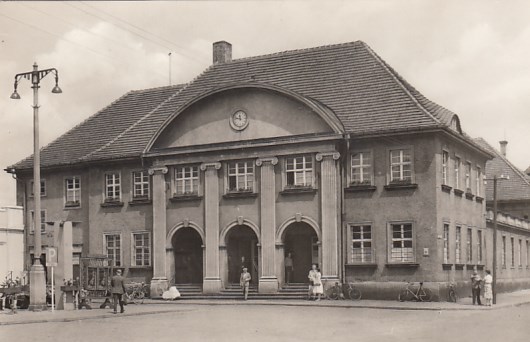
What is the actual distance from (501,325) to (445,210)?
523 inches

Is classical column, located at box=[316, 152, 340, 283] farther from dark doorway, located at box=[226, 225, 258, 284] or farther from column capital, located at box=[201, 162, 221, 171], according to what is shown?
column capital, located at box=[201, 162, 221, 171]

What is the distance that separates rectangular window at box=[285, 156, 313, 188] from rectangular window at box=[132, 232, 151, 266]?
813 cm

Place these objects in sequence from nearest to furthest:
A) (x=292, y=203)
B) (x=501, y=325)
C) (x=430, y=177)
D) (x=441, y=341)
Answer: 1. (x=441, y=341)
2. (x=501, y=325)
3. (x=430, y=177)
4. (x=292, y=203)

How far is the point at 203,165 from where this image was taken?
119 feet

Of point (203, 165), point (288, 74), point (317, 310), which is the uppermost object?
point (288, 74)

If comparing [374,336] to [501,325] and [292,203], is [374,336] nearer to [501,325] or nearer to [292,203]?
[501,325]

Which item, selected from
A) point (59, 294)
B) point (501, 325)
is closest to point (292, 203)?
point (59, 294)

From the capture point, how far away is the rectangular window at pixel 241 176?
3541 cm

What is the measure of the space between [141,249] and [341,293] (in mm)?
10818

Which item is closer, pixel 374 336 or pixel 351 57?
pixel 374 336

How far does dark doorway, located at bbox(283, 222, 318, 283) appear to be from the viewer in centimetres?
3503

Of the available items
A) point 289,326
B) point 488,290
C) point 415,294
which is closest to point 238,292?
point 415,294

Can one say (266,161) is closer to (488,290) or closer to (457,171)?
(457,171)

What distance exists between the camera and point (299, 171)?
112 ft
